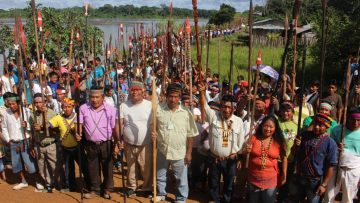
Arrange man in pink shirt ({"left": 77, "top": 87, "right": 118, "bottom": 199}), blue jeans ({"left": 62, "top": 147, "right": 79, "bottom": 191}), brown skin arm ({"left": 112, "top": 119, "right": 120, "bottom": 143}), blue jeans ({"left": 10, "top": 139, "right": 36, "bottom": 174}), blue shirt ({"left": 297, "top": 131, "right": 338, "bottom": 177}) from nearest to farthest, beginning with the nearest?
blue shirt ({"left": 297, "top": 131, "right": 338, "bottom": 177}) → man in pink shirt ({"left": 77, "top": 87, "right": 118, "bottom": 199}) → brown skin arm ({"left": 112, "top": 119, "right": 120, "bottom": 143}) → blue jeans ({"left": 62, "top": 147, "right": 79, "bottom": 191}) → blue jeans ({"left": 10, "top": 139, "right": 36, "bottom": 174})

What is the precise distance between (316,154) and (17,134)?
4.17 meters

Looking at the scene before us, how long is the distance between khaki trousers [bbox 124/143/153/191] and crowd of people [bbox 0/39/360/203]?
1 centimetres

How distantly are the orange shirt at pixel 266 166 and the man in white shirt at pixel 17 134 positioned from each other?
3.30m

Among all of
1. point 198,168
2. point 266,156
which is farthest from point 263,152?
point 198,168

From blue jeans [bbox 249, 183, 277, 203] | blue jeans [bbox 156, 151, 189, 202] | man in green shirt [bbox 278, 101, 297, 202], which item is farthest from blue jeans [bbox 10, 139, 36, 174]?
man in green shirt [bbox 278, 101, 297, 202]

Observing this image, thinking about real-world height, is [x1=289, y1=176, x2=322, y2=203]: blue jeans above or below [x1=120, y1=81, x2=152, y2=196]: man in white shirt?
below

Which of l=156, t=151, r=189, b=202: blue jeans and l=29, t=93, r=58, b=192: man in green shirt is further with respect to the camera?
l=29, t=93, r=58, b=192: man in green shirt

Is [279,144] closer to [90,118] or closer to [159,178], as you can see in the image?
[159,178]

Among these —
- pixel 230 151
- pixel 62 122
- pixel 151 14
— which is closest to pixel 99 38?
pixel 62 122

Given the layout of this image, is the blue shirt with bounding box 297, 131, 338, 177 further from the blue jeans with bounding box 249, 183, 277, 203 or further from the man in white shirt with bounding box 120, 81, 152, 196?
the man in white shirt with bounding box 120, 81, 152, 196

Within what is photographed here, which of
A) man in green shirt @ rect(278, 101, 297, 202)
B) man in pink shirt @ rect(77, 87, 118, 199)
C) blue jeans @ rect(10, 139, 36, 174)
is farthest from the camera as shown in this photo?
blue jeans @ rect(10, 139, 36, 174)

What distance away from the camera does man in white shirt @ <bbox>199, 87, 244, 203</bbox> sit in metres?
4.72

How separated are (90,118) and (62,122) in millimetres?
536

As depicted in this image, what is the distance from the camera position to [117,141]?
510 centimetres
